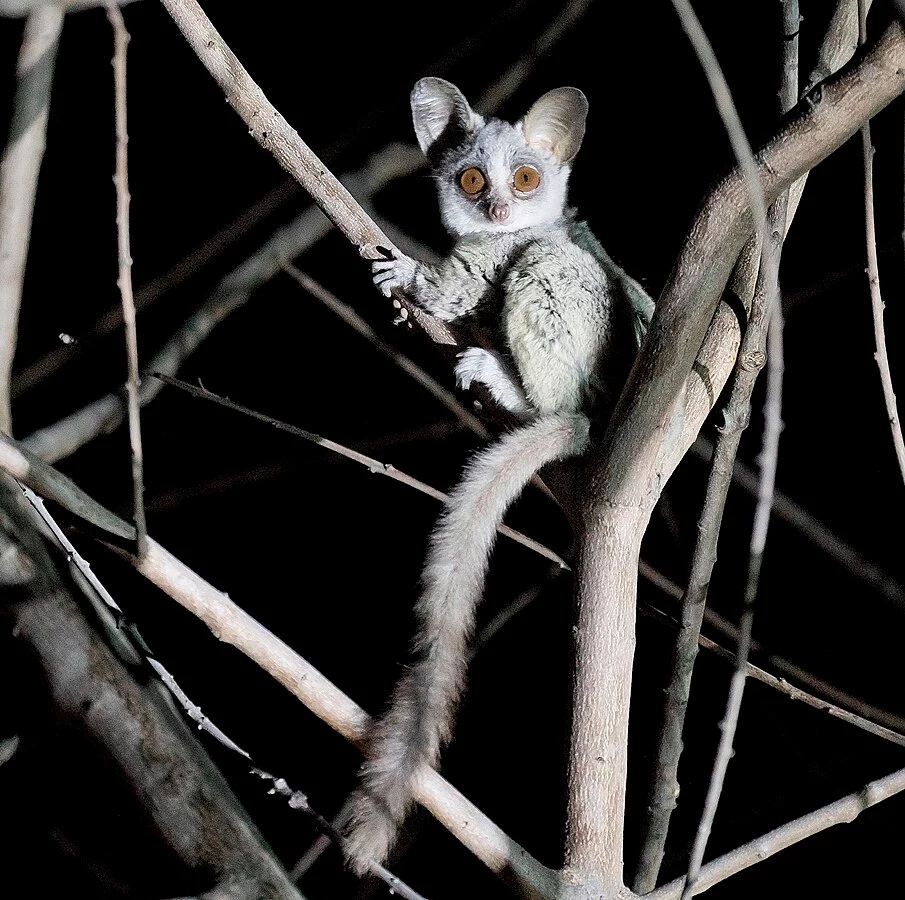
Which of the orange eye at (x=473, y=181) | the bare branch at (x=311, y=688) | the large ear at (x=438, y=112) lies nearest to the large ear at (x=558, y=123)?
the large ear at (x=438, y=112)

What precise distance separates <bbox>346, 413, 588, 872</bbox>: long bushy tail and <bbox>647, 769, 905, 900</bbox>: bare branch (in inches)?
22.4

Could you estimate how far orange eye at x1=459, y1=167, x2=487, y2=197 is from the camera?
9.98 feet

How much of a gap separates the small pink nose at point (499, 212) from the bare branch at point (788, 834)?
1.88 m

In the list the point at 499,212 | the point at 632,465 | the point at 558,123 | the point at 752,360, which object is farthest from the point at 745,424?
the point at 558,123

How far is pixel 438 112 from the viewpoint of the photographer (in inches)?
125

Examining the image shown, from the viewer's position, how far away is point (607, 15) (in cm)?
389

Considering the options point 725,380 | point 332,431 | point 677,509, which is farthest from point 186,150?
point 725,380

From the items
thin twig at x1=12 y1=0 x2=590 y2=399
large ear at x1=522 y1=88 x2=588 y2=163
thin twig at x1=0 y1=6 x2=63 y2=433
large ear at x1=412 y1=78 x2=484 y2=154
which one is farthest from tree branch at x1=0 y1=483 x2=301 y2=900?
large ear at x1=522 y1=88 x2=588 y2=163

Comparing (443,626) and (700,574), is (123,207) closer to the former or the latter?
(443,626)

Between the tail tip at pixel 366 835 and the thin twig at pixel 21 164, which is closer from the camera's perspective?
the tail tip at pixel 366 835

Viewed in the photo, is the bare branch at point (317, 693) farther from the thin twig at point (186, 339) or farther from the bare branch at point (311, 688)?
the thin twig at point (186, 339)

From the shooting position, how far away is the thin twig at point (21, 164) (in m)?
1.80

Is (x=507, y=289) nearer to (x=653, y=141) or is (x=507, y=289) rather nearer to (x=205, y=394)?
(x=205, y=394)

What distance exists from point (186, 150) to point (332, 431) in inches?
55.3
